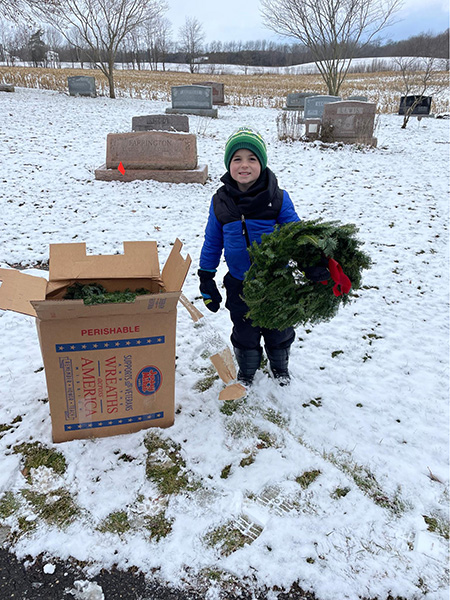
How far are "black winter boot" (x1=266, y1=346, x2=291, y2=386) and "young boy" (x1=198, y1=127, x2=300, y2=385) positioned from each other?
58mm

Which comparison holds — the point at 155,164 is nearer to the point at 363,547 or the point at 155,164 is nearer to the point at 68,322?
the point at 68,322

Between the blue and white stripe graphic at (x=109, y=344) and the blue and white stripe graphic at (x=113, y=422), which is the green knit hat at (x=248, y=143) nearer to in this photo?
the blue and white stripe graphic at (x=109, y=344)

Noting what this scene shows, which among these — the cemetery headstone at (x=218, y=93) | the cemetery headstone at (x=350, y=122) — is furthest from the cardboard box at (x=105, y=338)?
the cemetery headstone at (x=218, y=93)

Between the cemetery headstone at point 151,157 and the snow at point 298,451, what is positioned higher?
the cemetery headstone at point 151,157

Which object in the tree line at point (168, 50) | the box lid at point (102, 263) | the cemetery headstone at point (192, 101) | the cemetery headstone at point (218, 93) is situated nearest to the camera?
the box lid at point (102, 263)

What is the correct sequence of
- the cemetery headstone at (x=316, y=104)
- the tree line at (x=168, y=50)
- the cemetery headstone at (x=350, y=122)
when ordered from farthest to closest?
the tree line at (x=168, y=50) → the cemetery headstone at (x=316, y=104) → the cemetery headstone at (x=350, y=122)

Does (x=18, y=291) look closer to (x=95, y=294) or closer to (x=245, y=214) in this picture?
(x=95, y=294)

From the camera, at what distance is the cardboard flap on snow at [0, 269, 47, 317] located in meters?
1.79

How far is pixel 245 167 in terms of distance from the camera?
208 cm

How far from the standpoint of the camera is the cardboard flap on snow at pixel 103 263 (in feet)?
6.44

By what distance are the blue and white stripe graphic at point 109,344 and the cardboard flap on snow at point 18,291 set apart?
23 cm

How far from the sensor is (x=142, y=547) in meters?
1.65

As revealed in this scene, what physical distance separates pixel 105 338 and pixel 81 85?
66.3ft

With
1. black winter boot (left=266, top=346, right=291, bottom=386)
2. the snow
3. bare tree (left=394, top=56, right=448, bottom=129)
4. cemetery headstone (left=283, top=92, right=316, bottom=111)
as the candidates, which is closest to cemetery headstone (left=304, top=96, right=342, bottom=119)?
bare tree (left=394, top=56, right=448, bottom=129)
